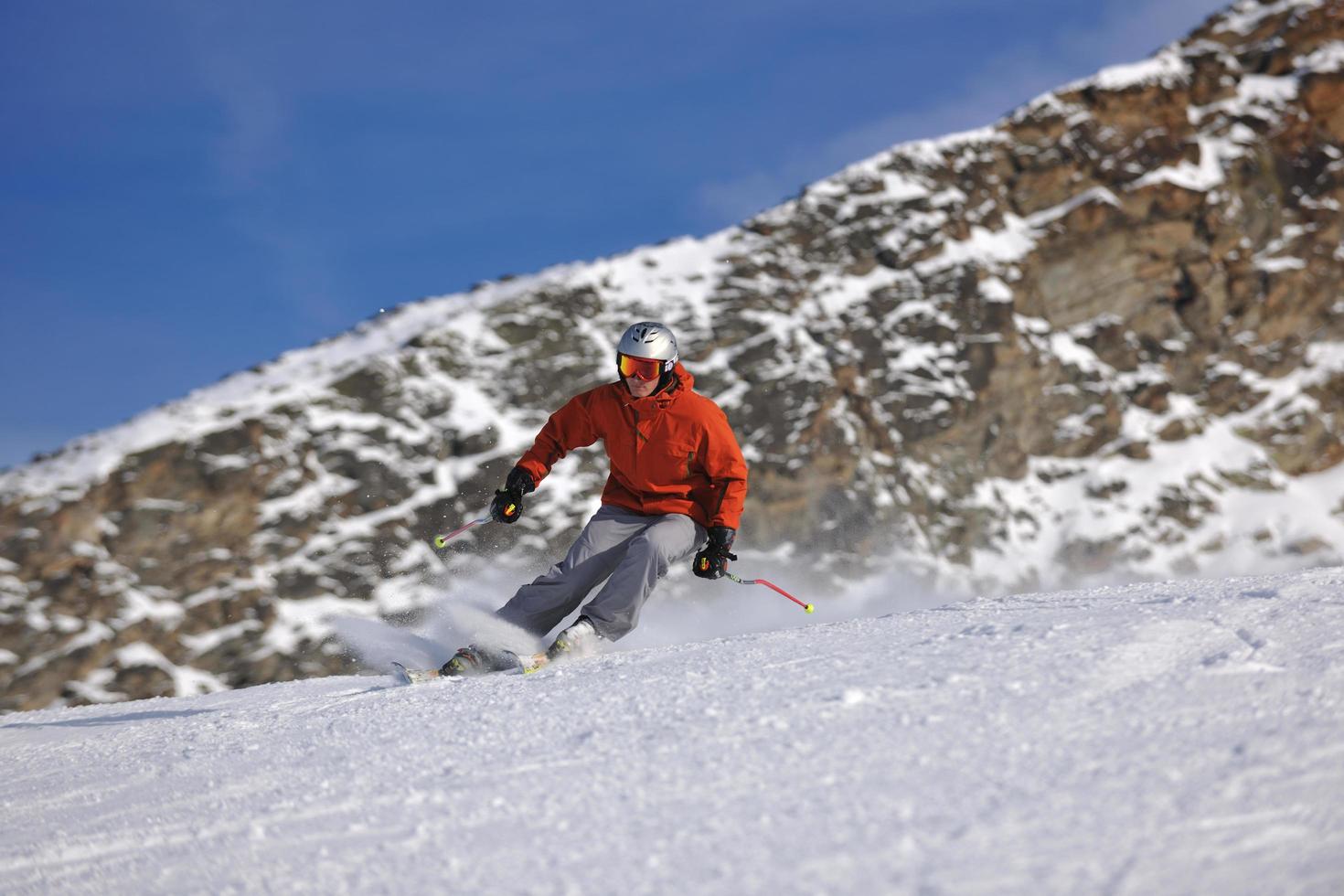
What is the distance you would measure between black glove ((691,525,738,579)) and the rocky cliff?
2071 centimetres

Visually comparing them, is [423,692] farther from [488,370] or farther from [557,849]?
[488,370]

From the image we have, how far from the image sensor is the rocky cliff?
26391mm

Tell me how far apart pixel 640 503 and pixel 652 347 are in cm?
81

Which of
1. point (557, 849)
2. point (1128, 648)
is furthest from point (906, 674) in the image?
point (557, 849)

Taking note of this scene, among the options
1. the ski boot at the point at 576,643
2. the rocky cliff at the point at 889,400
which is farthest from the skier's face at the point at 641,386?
the rocky cliff at the point at 889,400

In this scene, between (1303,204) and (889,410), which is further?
(1303,204)

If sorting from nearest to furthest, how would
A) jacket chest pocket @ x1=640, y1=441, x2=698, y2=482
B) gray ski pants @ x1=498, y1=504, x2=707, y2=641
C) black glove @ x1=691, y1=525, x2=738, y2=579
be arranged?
gray ski pants @ x1=498, y1=504, x2=707, y2=641, black glove @ x1=691, y1=525, x2=738, y2=579, jacket chest pocket @ x1=640, y1=441, x2=698, y2=482

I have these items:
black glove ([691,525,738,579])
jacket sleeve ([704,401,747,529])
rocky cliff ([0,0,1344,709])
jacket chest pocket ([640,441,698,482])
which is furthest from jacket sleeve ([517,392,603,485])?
rocky cliff ([0,0,1344,709])

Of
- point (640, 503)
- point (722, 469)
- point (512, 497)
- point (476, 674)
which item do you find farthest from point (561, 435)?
point (476, 674)

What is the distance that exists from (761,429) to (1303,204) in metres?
27.9

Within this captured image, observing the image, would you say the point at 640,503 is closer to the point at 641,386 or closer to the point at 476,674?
the point at 641,386

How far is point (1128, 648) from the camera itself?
280cm

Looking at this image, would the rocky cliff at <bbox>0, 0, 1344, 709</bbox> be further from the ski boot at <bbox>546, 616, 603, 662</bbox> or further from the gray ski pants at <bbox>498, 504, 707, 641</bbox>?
the ski boot at <bbox>546, 616, 603, 662</bbox>

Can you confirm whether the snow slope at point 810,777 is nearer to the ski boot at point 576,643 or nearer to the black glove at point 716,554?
the ski boot at point 576,643
